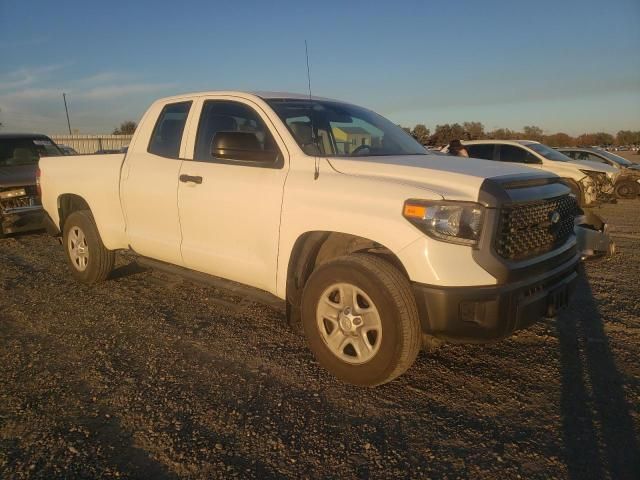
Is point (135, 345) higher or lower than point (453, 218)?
lower

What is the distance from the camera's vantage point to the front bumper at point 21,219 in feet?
25.6

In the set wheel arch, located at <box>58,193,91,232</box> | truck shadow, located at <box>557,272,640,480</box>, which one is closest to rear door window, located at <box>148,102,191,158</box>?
wheel arch, located at <box>58,193,91,232</box>

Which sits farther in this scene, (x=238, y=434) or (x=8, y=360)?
(x=8, y=360)

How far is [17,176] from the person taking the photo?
8070 mm

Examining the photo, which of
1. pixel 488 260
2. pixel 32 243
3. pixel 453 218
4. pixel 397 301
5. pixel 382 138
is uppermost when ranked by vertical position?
pixel 382 138

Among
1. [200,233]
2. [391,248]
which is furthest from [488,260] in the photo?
[200,233]

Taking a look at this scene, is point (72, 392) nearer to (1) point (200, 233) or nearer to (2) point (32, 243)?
(1) point (200, 233)

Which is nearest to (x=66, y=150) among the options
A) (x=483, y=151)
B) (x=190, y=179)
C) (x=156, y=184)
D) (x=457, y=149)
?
(x=457, y=149)

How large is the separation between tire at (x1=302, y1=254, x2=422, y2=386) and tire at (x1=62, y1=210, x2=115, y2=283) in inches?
115

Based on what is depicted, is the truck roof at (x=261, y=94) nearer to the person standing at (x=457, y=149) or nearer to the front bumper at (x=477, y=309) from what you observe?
the front bumper at (x=477, y=309)

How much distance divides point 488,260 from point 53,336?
137 inches

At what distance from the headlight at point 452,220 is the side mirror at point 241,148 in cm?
134

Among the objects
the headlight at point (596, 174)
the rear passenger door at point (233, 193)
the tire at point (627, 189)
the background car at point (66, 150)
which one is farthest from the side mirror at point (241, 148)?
the tire at point (627, 189)

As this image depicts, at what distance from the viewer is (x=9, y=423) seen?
2801mm
